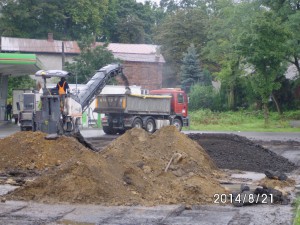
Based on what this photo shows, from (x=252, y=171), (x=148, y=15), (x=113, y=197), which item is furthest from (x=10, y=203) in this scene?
(x=148, y=15)

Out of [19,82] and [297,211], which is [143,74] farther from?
[297,211]

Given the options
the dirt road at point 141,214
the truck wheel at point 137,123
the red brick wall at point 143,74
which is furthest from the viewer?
the red brick wall at point 143,74

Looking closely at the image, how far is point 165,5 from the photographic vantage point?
121312mm

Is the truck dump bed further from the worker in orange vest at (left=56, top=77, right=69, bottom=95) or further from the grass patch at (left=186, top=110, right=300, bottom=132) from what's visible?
the worker in orange vest at (left=56, top=77, right=69, bottom=95)

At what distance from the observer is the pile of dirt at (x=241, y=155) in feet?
69.5

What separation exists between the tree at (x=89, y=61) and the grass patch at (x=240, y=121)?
967cm

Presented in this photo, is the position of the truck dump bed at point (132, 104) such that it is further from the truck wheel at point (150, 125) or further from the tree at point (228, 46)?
the tree at point (228, 46)

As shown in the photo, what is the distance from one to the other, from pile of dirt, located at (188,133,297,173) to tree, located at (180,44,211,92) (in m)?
45.0

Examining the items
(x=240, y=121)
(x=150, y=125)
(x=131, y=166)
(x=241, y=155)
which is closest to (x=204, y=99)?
(x=240, y=121)

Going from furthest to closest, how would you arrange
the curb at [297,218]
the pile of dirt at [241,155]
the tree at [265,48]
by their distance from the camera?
the tree at [265,48]
the pile of dirt at [241,155]
the curb at [297,218]

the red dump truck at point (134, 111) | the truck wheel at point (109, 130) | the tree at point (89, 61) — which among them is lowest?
the truck wheel at point (109, 130)

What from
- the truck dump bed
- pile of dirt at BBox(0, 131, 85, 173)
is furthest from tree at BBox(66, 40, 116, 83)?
pile of dirt at BBox(0, 131, 85, 173)
